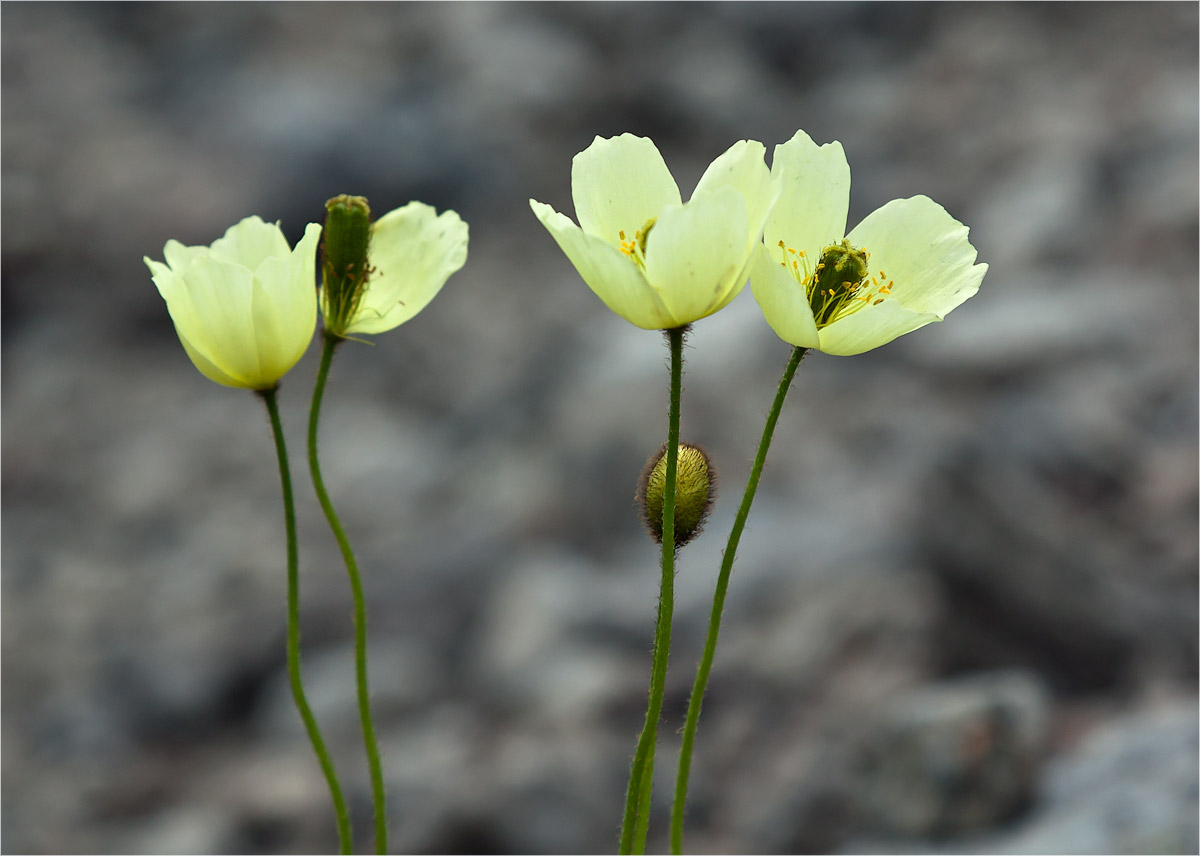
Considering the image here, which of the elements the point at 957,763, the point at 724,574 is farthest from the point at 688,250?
the point at 957,763

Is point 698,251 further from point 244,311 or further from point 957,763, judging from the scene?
point 957,763

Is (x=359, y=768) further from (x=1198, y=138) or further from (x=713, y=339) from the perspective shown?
(x=1198, y=138)

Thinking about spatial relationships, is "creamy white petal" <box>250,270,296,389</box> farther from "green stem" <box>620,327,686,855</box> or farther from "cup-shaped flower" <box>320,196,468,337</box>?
"green stem" <box>620,327,686,855</box>

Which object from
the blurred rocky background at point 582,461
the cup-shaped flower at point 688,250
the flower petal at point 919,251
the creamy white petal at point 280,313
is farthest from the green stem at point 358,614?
the blurred rocky background at point 582,461

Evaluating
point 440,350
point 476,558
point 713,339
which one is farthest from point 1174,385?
point 440,350

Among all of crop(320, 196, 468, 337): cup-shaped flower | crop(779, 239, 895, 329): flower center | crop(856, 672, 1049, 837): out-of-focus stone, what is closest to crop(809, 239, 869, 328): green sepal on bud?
crop(779, 239, 895, 329): flower center

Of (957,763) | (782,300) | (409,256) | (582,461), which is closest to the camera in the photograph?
(782,300)
